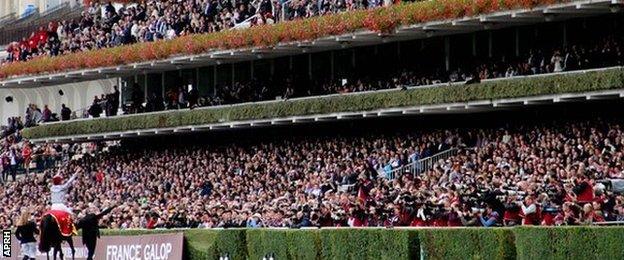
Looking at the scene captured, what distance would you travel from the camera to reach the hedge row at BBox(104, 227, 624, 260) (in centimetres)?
3653

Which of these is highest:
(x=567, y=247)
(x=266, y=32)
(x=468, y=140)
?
(x=266, y=32)

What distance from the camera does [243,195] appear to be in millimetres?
57375

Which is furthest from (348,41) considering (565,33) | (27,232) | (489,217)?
(489,217)

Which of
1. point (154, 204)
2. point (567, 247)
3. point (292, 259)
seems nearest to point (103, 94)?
point (154, 204)

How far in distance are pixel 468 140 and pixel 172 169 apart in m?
15.8

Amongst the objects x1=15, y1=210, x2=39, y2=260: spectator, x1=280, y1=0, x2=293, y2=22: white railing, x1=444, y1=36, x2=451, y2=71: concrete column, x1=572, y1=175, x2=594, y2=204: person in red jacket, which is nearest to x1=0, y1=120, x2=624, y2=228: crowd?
→ x1=572, y1=175, x2=594, y2=204: person in red jacket

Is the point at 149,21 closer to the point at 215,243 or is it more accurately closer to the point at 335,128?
the point at 335,128

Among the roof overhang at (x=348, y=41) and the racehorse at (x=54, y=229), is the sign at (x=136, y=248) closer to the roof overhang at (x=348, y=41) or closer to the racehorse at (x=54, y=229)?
the racehorse at (x=54, y=229)

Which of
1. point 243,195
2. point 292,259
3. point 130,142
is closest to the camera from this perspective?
point 292,259

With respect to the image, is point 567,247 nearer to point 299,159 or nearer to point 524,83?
point 524,83

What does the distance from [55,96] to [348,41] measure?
25874mm

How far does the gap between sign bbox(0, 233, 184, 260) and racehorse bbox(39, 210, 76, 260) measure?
4.75 metres

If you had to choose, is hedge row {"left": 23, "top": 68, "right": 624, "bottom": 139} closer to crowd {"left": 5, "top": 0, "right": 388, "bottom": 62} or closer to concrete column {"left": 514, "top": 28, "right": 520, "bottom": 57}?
concrete column {"left": 514, "top": 28, "right": 520, "bottom": 57}

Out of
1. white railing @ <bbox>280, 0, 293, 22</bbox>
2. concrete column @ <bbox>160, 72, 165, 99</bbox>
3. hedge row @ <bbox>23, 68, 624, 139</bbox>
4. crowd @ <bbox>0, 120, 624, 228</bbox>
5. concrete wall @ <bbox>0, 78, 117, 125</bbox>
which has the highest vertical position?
white railing @ <bbox>280, 0, 293, 22</bbox>
